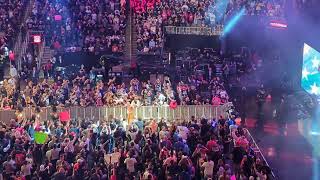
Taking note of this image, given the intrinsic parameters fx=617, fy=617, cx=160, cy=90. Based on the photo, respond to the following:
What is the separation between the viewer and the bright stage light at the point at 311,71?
2377 cm

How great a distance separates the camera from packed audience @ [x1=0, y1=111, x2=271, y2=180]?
15383mm

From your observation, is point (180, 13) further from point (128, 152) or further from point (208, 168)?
point (208, 168)

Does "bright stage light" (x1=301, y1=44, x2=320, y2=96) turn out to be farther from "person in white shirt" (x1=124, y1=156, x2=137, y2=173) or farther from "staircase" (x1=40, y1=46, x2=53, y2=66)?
"staircase" (x1=40, y1=46, x2=53, y2=66)

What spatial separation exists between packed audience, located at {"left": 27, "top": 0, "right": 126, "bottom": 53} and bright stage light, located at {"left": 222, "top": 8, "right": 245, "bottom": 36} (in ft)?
17.3

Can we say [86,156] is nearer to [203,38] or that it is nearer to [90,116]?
[90,116]

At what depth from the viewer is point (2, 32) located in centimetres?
2894

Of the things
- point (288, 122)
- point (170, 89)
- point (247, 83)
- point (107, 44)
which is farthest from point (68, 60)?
point (288, 122)

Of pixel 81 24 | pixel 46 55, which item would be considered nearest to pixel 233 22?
pixel 81 24

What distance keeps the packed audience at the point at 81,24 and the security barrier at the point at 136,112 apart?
6.77 m

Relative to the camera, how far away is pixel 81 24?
98.0ft

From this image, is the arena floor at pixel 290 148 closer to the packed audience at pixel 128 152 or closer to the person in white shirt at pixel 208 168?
the packed audience at pixel 128 152

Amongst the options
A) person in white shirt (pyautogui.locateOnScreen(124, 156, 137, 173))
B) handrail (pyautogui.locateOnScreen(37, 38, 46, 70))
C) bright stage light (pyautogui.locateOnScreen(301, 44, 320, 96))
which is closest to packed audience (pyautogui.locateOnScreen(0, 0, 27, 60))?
handrail (pyautogui.locateOnScreen(37, 38, 46, 70))

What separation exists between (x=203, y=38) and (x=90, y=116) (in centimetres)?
1055

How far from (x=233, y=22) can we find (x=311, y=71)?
7.57 meters
